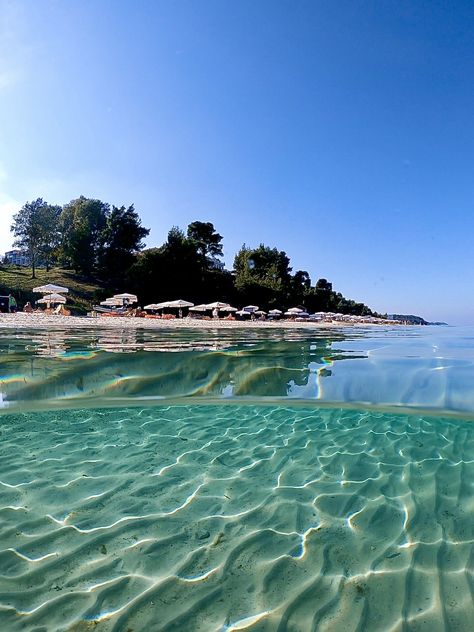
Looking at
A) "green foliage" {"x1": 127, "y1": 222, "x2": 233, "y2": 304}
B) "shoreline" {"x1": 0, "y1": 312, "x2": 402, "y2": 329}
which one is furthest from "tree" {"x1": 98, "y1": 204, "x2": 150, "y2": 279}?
"shoreline" {"x1": 0, "y1": 312, "x2": 402, "y2": 329}

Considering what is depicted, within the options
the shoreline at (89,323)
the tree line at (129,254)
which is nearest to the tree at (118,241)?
the tree line at (129,254)

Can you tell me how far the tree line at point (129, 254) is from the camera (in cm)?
4284

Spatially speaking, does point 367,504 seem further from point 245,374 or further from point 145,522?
point 245,374

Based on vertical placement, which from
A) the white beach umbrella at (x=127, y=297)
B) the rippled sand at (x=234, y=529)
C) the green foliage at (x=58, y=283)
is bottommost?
the rippled sand at (x=234, y=529)

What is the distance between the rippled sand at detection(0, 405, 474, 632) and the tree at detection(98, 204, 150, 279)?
44140 millimetres

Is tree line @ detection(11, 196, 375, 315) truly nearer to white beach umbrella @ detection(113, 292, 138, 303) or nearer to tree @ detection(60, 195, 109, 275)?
tree @ detection(60, 195, 109, 275)

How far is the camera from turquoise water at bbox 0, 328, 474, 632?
1.45 meters

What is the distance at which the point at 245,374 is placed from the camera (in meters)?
5.86

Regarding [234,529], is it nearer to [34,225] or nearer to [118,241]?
[118,241]

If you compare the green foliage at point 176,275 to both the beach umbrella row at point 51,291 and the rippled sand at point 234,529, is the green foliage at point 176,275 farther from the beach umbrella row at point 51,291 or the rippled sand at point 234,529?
the rippled sand at point 234,529

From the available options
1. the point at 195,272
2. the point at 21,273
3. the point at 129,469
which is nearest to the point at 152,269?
the point at 195,272

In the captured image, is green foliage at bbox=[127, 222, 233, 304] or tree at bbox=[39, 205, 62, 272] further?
tree at bbox=[39, 205, 62, 272]

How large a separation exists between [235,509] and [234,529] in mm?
203

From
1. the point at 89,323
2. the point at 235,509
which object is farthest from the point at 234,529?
the point at 89,323
